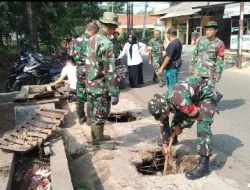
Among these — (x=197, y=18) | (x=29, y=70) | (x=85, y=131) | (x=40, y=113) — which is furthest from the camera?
(x=197, y=18)

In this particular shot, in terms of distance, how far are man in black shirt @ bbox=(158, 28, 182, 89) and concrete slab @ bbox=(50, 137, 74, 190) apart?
3280 millimetres

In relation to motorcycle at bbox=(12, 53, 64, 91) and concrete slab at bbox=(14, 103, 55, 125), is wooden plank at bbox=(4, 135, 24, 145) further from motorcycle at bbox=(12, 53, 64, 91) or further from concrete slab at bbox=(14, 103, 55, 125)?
motorcycle at bbox=(12, 53, 64, 91)

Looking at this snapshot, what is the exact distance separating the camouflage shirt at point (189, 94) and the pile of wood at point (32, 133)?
1852 mm

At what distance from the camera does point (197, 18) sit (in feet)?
79.7

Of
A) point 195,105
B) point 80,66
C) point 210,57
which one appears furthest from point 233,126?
point 80,66

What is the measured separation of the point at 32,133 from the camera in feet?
14.3

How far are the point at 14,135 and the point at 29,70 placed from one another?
4.54 m

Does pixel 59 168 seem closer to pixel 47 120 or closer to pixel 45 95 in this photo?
pixel 47 120

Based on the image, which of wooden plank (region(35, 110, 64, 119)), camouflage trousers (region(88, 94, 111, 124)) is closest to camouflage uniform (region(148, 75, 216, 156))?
camouflage trousers (region(88, 94, 111, 124))

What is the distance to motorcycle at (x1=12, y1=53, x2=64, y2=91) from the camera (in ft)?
28.2

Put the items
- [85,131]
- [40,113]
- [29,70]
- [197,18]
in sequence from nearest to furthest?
[40,113] → [85,131] → [29,70] → [197,18]

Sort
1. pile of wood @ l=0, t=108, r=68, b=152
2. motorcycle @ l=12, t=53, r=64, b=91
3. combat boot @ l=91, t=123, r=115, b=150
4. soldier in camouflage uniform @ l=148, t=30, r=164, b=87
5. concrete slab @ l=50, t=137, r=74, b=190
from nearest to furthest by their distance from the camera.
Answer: concrete slab @ l=50, t=137, r=74, b=190
pile of wood @ l=0, t=108, r=68, b=152
combat boot @ l=91, t=123, r=115, b=150
motorcycle @ l=12, t=53, r=64, b=91
soldier in camouflage uniform @ l=148, t=30, r=164, b=87

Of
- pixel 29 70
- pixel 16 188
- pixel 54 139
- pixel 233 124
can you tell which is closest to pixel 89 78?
pixel 54 139

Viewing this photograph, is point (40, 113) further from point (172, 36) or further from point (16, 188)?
point (172, 36)
